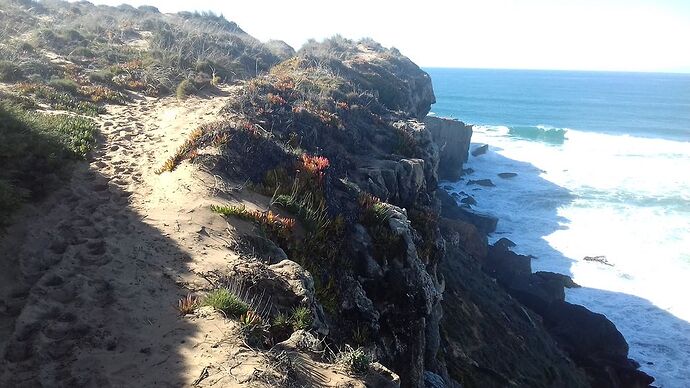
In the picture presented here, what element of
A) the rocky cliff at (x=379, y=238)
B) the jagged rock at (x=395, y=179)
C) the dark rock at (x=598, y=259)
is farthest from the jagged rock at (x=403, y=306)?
the dark rock at (x=598, y=259)

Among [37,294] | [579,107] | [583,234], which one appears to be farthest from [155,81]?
[579,107]

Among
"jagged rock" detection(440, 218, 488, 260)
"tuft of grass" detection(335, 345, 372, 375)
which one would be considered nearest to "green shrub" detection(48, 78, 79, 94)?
"tuft of grass" detection(335, 345, 372, 375)

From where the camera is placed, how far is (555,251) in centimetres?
3541

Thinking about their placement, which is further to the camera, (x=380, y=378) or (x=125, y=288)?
(x=125, y=288)

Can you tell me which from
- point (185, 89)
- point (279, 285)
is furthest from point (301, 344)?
point (185, 89)

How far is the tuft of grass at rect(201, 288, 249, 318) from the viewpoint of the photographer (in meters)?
6.71

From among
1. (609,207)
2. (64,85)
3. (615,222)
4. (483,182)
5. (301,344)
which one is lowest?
(483,182)

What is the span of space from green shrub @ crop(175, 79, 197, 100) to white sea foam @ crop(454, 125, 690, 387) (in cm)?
2605

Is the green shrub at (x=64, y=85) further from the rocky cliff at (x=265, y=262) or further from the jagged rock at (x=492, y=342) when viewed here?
the jagged rock at (x=492, y=342)

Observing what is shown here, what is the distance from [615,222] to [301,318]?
1634 inches

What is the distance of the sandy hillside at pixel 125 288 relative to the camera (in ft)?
18.3

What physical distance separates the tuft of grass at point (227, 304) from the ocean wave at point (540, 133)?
2916 inches

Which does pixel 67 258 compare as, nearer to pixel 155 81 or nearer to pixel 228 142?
pixel 228 142

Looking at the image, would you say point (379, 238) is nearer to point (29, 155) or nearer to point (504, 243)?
point (29, 155)
